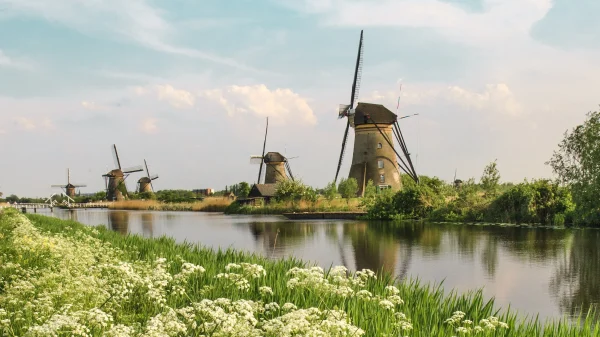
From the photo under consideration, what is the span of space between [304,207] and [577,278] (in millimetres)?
30499

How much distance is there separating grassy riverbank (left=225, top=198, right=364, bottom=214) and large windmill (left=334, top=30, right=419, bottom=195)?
2.29 metres

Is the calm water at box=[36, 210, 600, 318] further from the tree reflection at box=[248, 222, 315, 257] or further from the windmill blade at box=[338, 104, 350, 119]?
the windmill blade at box=[338, 104, 350, 119]

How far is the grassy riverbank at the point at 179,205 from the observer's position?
181ft

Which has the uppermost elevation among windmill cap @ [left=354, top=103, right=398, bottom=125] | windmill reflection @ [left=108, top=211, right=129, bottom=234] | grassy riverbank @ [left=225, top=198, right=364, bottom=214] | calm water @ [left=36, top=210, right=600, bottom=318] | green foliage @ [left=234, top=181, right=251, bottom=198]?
windmill cap @ [left=354, top=103, right=398, bottom=125]

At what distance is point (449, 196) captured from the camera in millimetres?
35250

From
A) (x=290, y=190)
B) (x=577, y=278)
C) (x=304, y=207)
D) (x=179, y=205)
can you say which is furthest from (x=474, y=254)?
(x=179, y=205)

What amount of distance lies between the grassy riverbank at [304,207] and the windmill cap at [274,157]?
8.56 metres

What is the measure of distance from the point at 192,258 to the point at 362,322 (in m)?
5.33

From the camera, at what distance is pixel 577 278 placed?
12258mm

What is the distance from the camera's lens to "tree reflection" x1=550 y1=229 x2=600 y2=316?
9.87m

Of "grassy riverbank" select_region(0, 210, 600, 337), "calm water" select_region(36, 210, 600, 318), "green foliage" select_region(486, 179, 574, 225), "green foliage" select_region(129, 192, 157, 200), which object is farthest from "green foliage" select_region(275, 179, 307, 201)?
"grassy riverbank" select_region(0, 210, 600, 337)

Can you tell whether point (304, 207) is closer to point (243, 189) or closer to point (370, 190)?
point (370, 190)

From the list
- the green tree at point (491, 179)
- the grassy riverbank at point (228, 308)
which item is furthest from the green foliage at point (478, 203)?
the grassy riverbank at point (228, 308)

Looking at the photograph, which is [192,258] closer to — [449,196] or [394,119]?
[449,196]
